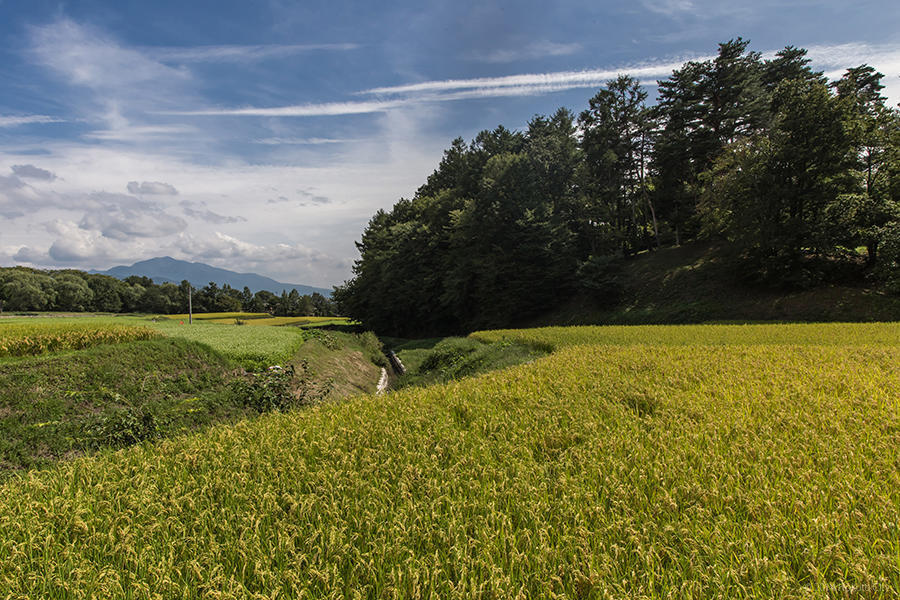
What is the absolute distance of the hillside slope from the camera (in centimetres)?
2112

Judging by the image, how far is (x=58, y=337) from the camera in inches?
463

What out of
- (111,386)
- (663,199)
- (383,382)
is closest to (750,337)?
(383,382)

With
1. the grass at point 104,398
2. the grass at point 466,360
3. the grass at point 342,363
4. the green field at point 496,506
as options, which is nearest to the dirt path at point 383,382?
the grass at point 342,363

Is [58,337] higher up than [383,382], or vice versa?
[58,337]

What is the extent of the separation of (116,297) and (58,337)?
93.2 m

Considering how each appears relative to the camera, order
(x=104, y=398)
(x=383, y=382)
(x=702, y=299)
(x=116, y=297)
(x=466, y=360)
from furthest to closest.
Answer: (x=116, y=297) → (x=702, y=299) → (x=383, y=382) → (x=466, y=360) → (x=104, y=398)

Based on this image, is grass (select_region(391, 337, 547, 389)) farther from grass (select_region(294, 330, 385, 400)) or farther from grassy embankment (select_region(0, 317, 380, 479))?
grassy embankment (select_region(0, 317, 380, 479))

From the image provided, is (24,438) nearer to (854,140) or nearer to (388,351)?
(388,351)

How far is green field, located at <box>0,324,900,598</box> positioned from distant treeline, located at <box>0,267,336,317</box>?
7862 centimetres

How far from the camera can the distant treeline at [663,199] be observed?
22.9m

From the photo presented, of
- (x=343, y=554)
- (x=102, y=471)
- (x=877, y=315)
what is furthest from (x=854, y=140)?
(x=102, y=471)

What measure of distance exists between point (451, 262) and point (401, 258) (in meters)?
7.76

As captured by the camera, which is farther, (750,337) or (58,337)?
(750,337)

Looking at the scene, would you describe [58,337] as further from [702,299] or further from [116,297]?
[116,297]
